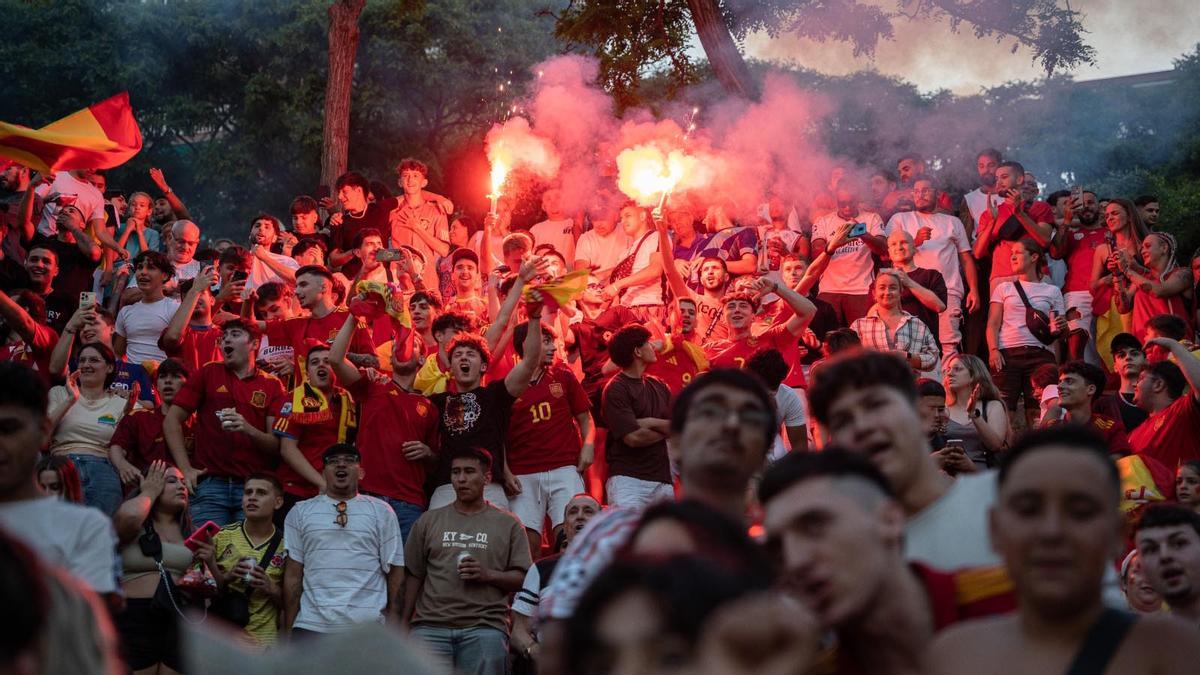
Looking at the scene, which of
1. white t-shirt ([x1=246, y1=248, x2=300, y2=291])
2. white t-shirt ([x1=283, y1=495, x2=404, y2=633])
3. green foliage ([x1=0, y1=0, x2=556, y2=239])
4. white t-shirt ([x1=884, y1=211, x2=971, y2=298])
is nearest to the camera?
white t-shirt ([x1=283, y1=495, x2=404, y2=633])

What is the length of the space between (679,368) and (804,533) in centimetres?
780

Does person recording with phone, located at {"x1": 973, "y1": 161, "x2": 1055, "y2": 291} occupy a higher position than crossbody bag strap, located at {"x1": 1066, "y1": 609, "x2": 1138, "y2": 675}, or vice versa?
person recording with phone, located at {"x1": 973, "y1": 161, "x2": 1055, "y2": 291}

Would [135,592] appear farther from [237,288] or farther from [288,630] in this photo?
[237,288]

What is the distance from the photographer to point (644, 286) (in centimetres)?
1245

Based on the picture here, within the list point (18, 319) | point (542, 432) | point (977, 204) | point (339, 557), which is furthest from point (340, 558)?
point (977, 204)

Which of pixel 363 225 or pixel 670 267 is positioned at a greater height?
pixel 363 225

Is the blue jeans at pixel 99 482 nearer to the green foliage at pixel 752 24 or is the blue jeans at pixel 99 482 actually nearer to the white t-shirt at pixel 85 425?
the white t-shirt at pixel 85 425

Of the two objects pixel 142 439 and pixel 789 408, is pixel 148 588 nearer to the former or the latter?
pixel 142 439

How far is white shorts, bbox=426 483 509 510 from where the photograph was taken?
9.02 meters

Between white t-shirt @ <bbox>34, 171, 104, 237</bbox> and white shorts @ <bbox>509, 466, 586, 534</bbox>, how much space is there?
603 centimetres

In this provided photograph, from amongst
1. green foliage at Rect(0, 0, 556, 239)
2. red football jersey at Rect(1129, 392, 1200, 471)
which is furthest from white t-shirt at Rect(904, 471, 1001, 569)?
green foliage at Rect(0, 0, 556, 239)

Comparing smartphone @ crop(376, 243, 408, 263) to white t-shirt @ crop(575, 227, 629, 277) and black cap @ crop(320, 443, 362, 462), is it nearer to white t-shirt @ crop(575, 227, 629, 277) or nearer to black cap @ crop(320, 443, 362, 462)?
white t-shirt @ crop(575, 227, 629, 277)

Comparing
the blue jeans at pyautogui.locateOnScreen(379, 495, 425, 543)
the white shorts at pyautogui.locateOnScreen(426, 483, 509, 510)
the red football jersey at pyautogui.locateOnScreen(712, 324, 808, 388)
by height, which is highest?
the red football jersey at pyautogui.locateOnScreen(712, 324, 808, 388)

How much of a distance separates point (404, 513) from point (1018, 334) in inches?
228
